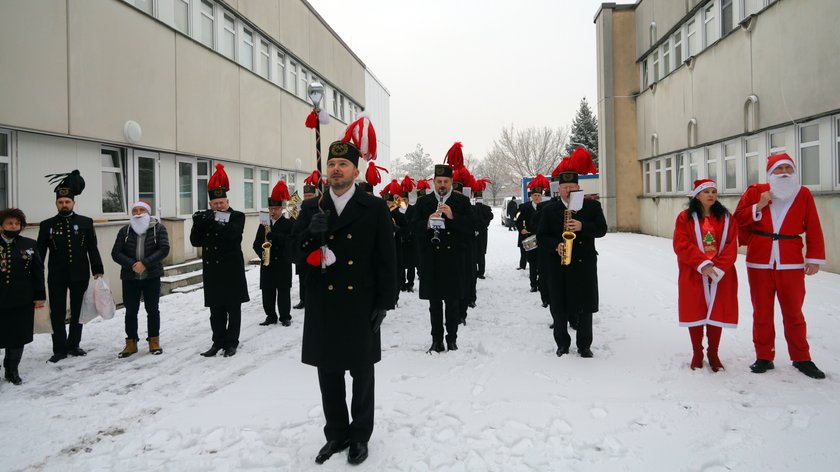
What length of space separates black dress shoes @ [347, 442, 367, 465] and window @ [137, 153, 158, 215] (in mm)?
9646

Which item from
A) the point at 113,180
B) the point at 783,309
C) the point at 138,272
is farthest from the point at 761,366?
the point at 113,180

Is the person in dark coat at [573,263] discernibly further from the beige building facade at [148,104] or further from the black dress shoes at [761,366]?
the beige building facade at [148,104]

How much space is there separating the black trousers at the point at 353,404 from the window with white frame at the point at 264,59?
15.6 metres

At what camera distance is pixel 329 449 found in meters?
3.75

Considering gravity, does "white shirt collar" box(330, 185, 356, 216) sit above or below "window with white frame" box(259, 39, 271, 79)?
below

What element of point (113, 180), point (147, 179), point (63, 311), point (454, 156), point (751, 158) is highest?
point (751, 158)

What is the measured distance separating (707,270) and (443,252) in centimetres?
287

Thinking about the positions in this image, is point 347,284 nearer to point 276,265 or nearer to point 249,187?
point 276,265

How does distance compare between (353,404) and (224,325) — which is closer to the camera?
(353,404)

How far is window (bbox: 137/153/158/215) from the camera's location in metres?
11.4

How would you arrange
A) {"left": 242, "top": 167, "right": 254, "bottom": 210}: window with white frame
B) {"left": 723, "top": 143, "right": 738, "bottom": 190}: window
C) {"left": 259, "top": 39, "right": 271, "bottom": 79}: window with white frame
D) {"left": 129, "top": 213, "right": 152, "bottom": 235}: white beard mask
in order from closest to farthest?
{"left": 129, "top": 213, "right": 152, "bottom": 235}: white beard mask
{"left": 723, "top": 143, "right": 738, "bottom": 190}: window
{"left": 242, "top": 167, "right": 254, "bottom": 210}: window with white frame
{"left": 259, "top": 39, "right": 271, "bottom": 79}: window with white frame

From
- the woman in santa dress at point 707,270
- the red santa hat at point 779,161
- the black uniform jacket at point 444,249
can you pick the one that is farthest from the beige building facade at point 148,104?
the red santa hat at point 779,161

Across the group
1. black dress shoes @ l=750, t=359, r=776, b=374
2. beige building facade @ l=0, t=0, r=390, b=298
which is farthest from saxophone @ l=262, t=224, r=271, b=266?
black dress shoes @ l=750, t=359, r=776, b=374

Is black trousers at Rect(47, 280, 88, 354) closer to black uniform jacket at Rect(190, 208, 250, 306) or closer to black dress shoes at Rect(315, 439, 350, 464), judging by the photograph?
black uniform jacket at Rect(190, 208, 250, 306)
